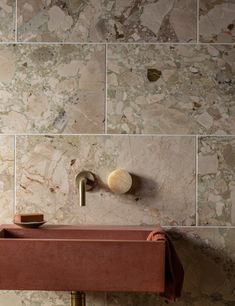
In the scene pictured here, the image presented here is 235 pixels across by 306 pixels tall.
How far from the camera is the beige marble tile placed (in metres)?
1.95

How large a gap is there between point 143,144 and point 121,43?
1.33 feet

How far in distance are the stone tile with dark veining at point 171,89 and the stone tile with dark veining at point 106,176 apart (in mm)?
67

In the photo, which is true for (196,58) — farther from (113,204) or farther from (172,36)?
(113,204)

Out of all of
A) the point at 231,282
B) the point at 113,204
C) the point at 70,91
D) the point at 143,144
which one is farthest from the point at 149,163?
the point at 231,282

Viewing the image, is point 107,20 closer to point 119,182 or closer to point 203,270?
point 119,182

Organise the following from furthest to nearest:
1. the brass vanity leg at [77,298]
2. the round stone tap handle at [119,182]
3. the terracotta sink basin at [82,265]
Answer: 1. the round stone tap handle at [119,182]
2. the brass vanity leg at [77,298]
3. the terracotta sink basin at [82,265]

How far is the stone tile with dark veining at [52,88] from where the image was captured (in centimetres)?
195

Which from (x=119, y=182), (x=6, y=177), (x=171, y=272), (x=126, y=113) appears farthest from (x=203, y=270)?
(x=6, y=177)

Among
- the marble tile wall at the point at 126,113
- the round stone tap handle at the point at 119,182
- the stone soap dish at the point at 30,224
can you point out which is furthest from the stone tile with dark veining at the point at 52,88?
the stone soap dish at the point at 30,224

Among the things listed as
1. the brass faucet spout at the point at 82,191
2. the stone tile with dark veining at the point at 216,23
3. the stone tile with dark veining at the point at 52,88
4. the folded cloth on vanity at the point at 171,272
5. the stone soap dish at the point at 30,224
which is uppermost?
the stone tile with dark veining at the point at 216,23

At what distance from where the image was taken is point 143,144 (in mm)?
1950

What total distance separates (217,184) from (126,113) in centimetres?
45

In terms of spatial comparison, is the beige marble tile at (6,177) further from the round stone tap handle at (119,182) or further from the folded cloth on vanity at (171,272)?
the folded cloth on vanity at (171,272)

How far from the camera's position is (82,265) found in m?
1.60
